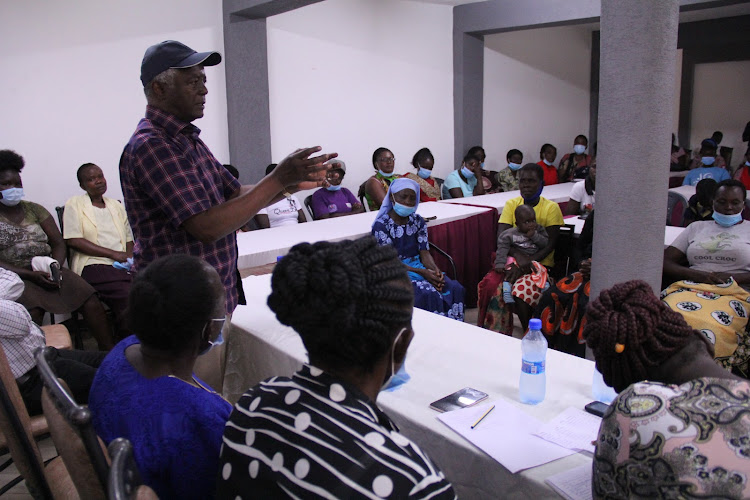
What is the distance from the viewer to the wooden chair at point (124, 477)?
0.91m

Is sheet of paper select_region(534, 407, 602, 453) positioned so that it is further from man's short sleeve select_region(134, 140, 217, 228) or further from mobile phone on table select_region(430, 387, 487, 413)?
man's short sleeve select_region(134, 140, 217, 228)

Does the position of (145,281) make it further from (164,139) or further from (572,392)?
(572,392)

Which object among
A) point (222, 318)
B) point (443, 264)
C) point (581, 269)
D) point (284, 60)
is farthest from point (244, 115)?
point (222, 318)

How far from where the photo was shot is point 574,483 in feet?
Result: 4.40

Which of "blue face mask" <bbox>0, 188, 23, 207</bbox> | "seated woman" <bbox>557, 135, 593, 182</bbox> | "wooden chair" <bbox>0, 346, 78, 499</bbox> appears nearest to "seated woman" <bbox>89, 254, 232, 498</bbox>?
"wooden chair" <bbox>0, 346, 78, 499</bbox>

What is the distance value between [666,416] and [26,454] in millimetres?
1652

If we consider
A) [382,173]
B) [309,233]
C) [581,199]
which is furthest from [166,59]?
[382,173]

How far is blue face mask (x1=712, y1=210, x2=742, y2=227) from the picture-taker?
3.36 m

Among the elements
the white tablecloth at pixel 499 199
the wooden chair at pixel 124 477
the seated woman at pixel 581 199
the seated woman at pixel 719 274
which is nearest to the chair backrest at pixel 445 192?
the white tablecloth at pixel 499 199

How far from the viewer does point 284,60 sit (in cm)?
682

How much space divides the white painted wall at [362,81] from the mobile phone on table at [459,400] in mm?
5503

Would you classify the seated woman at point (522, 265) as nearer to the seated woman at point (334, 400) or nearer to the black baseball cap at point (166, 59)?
the black baseball cap at point (166, 59)

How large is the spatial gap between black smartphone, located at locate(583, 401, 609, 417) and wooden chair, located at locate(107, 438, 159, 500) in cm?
114

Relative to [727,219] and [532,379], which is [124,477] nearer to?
[532,379]
